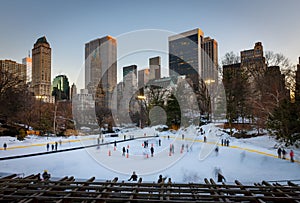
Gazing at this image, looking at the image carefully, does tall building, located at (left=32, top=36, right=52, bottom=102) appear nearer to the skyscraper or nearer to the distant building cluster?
the distant building cluster

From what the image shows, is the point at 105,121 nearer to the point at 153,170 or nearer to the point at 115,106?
the point at 115,106

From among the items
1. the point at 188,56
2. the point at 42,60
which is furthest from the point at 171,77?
the point at 42,60

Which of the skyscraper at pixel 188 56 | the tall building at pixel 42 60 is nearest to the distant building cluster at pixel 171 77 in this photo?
the skyscraper at pixel 188 56

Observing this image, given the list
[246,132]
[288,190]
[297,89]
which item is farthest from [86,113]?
[288,190]

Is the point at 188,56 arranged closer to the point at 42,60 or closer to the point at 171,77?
the point at 171,77

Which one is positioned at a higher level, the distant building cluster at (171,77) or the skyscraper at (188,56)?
the skyscraper at (188,56)

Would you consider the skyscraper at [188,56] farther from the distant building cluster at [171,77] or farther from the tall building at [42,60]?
the tall building at [42,60]

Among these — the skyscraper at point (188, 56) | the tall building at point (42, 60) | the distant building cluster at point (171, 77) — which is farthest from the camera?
the tall building at point (42, 60)

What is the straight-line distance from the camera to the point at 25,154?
17344mm

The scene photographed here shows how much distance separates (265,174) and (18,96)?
30138 millimetres

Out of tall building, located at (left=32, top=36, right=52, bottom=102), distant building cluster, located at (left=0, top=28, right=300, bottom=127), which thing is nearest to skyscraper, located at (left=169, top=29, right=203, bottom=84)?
distant building cluster, located at (left=0, top=28, right=300, bottom=127)

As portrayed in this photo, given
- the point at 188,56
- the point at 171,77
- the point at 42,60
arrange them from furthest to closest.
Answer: the point at 42,60 < the point at 188,56 < the point at 171,77

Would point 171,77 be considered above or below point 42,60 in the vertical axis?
below

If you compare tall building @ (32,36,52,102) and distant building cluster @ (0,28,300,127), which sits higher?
tall building @ (32,36,52,102)
